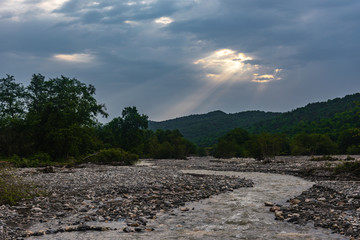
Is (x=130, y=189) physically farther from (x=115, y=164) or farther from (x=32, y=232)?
(x=115, y=164)

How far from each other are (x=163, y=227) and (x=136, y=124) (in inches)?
2727

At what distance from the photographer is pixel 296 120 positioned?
110750 millimetres

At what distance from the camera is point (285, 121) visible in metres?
114

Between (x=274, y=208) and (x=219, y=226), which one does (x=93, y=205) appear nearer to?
(x=219, y=226)

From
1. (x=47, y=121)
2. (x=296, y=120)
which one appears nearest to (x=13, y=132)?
(x=47, y=121)

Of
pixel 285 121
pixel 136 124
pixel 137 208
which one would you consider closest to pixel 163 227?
pixel 137 208

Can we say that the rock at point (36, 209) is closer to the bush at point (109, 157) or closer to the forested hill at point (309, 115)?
the bush at point (109, 157)

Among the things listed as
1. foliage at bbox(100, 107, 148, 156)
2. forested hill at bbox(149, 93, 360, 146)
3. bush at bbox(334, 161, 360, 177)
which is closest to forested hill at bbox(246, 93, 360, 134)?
forested hill at bbox(149, 93, 360, 146)

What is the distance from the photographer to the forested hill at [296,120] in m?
82.8

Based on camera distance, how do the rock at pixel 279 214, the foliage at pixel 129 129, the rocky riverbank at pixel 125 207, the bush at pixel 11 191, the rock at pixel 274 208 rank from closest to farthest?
the rocky riverbank at pixel 125 207 → the rock at pixel 279 214 → the bush at pixel 11 191 → the rock at pixel 274 208 → the foliage at pixel 129 129

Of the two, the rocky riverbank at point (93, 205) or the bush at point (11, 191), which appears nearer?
the rocky riverbank at point (93, 205)

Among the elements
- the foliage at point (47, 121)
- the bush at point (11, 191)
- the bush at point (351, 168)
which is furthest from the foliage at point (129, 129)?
the bush at point (11, 191)

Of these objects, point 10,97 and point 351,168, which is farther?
point 10,97

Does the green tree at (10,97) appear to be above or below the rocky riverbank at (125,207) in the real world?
above
